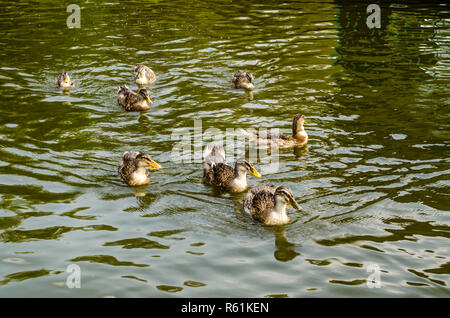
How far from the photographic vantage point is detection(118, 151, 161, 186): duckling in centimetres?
1100

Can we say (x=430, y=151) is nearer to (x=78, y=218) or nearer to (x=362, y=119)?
(x=362, y=119)

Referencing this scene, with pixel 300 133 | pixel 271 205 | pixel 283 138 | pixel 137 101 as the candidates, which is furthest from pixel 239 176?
pixel 137 101

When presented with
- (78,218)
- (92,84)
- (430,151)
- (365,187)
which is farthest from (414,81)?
(78,218)

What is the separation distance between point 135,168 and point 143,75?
6358 millimetres

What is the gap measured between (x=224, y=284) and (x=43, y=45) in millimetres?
15336

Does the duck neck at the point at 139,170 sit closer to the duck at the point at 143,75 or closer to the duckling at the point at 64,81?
the duck at the point at 143,75

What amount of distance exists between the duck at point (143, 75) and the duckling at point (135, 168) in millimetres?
5832

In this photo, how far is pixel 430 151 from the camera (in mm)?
12234

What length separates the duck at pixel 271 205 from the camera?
31.4 ft

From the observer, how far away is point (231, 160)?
1252 centimetres

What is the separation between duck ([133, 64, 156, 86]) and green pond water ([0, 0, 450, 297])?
43cm

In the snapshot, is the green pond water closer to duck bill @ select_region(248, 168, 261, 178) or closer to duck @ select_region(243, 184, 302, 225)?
duck @ select_region(243, 184, 302, 225)

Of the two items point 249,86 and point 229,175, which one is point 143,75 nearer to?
point 249,86

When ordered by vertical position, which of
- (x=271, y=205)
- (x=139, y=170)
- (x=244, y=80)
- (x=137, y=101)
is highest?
(x=244, y=80)
